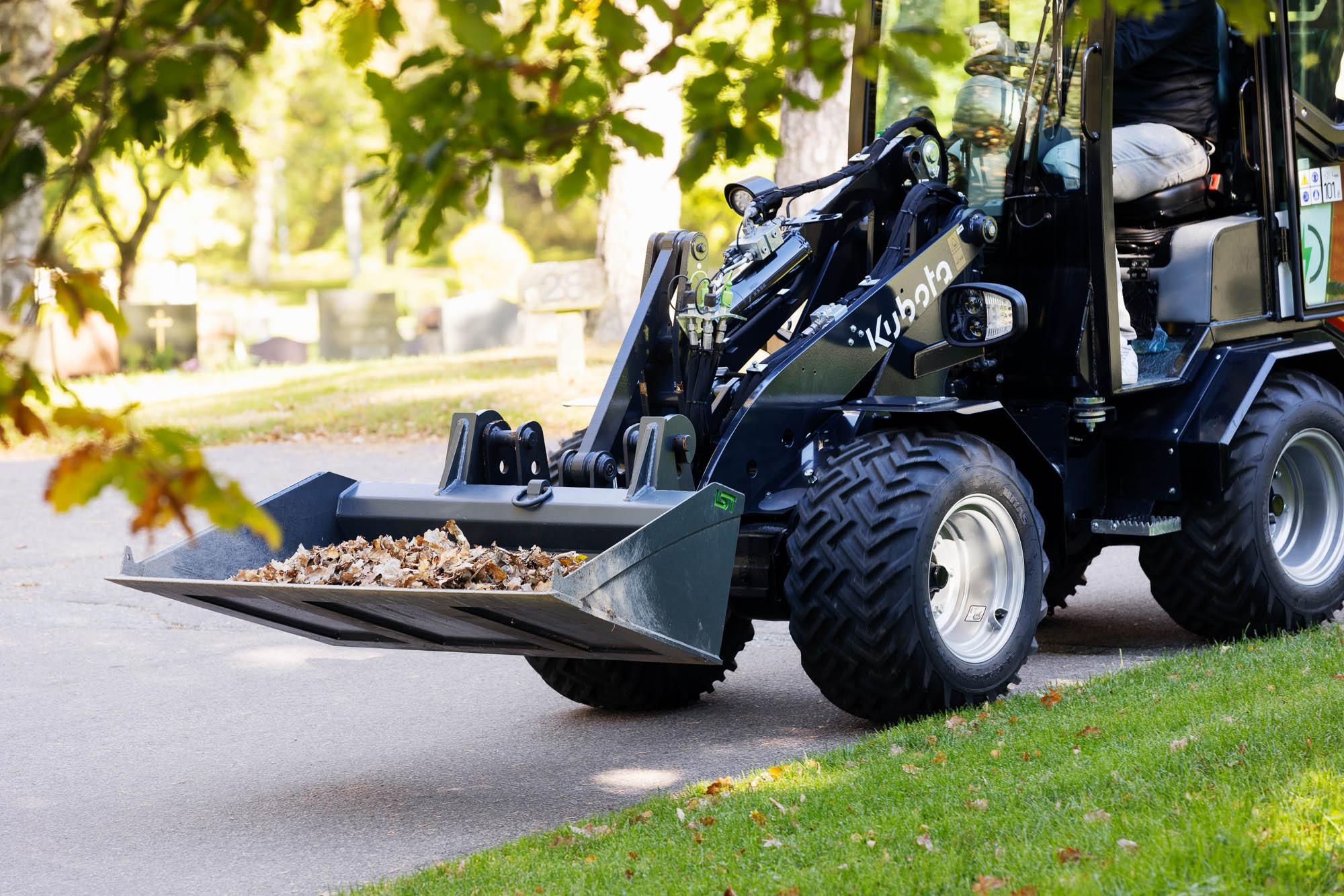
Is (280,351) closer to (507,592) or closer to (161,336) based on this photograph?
(161,336)

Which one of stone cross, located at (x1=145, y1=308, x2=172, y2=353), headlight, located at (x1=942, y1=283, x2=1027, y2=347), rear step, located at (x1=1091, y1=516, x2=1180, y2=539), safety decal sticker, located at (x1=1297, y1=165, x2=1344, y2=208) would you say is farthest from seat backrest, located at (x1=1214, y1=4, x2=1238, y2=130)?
stone cross, located at (x1=145, y1=308, x2=172, y2=353)

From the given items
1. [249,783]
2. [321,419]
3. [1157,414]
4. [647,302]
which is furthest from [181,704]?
[321,419]

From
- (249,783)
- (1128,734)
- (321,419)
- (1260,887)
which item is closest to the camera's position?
(1260,887)

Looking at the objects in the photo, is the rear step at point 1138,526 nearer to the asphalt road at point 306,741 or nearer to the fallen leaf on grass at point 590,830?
the asphalt road at point 306,741

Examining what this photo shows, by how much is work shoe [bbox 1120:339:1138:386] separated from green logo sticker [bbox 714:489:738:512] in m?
2.22

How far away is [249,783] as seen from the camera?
5.61 metres

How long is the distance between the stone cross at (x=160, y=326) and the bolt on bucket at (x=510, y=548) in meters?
22.8

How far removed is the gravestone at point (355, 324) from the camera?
96.3 ft

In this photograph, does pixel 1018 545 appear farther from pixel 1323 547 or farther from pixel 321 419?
pixel 321 419

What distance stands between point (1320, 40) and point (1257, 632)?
276cm

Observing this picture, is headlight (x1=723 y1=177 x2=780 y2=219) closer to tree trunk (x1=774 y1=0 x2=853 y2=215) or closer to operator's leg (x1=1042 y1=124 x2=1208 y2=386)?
operator's leg (x1=1042 y1=124 x2=1208 y2=386)

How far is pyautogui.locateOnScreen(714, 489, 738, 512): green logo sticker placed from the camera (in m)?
5.12

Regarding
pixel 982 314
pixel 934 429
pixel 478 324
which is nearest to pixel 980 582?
pixel 934 429

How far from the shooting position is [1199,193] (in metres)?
7.16
